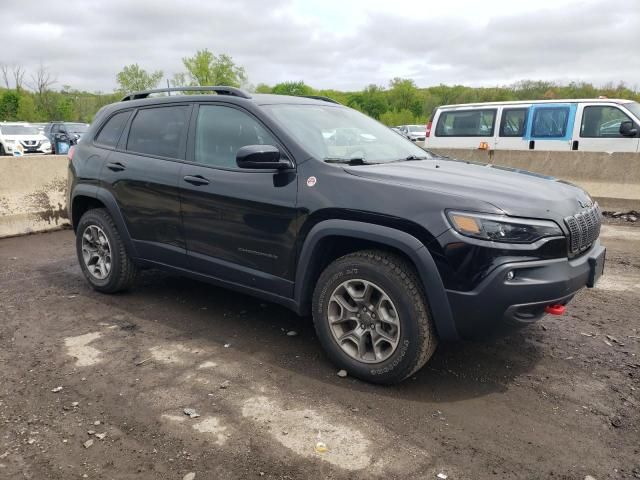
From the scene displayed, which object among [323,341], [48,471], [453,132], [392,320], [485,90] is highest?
[485,90]

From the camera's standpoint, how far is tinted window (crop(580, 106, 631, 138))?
32.0 feet

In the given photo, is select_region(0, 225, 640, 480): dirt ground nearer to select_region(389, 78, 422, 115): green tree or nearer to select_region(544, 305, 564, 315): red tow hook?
select_region(544, 305, 564, 315): red tow hook

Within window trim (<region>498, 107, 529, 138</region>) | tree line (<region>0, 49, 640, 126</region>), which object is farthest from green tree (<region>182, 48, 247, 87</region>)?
window trim (<region>498, 107, 529, 138</region>)

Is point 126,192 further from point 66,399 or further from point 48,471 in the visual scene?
point 48,471

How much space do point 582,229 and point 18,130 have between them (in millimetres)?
22914

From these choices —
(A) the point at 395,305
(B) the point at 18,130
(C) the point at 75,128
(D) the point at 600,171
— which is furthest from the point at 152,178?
(C) the point at 75,128

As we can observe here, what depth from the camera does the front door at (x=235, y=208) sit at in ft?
11.7

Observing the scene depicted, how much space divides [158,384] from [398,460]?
1.56 metres

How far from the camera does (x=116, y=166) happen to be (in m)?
4.67

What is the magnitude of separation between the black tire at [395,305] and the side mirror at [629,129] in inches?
326

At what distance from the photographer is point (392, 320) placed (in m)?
3.16

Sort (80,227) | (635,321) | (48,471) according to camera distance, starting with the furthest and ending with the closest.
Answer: (80,227)
(635,321)
(48,471)

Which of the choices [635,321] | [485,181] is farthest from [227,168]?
[635,321]

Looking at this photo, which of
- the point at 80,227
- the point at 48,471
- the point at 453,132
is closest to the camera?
the point at 48,471
